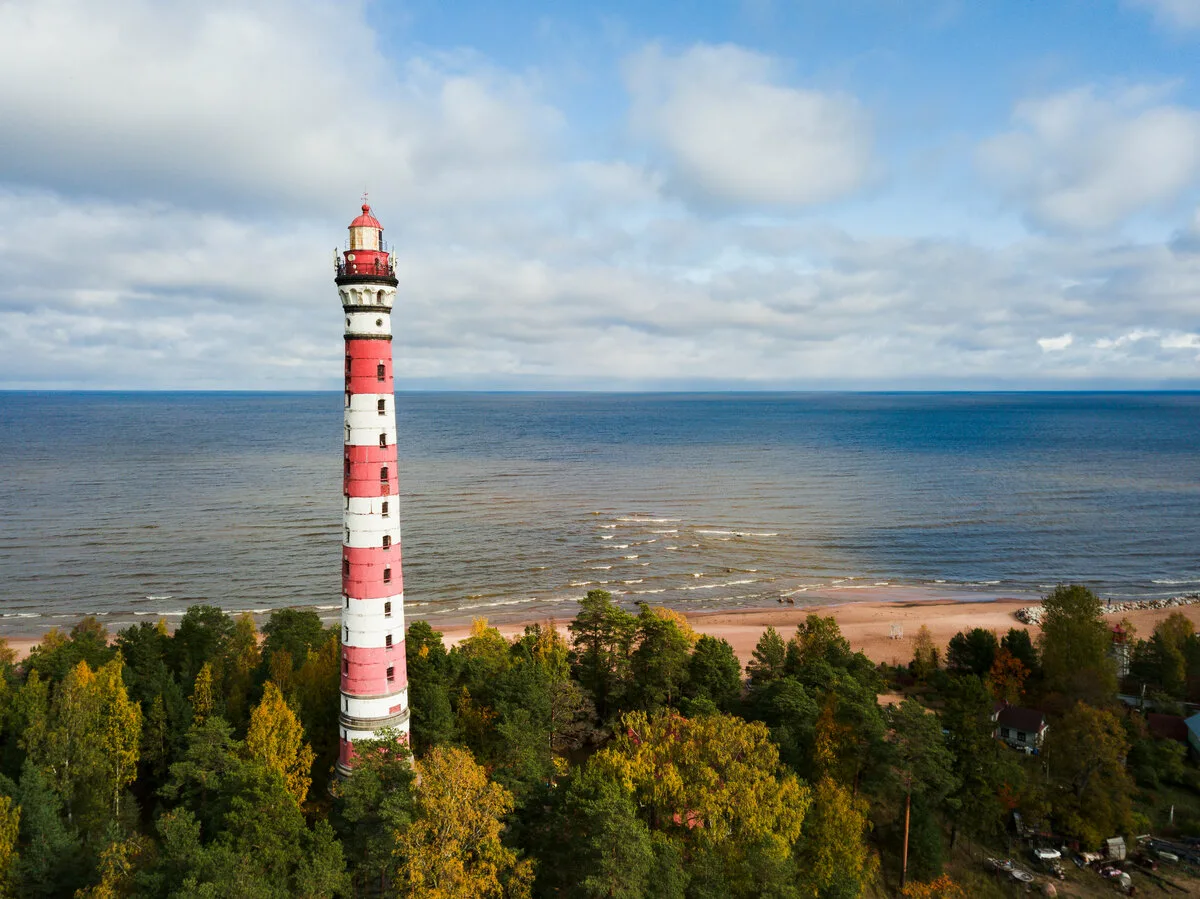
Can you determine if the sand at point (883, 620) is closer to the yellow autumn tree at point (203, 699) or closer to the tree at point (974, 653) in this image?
the tree at point (974, 653)

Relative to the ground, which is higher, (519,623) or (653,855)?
(653,855)

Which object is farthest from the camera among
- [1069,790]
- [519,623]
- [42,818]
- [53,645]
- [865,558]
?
[865,558]

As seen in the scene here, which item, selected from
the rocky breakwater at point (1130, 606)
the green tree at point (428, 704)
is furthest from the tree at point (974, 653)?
the green tree at point (428, 704)

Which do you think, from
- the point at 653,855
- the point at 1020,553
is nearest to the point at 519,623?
the point at 653,855

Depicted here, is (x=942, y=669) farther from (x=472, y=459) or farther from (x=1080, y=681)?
(x=472, y=459)

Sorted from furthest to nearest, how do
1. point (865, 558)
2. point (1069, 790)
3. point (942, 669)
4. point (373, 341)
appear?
point (865, 558), point (942, 669), point (1069, 790), point (373, 341)

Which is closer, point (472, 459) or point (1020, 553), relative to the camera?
point (1020, 553)

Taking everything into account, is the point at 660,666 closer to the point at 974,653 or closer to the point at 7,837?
the point at 974,653

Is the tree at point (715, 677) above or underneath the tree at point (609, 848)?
underneath
